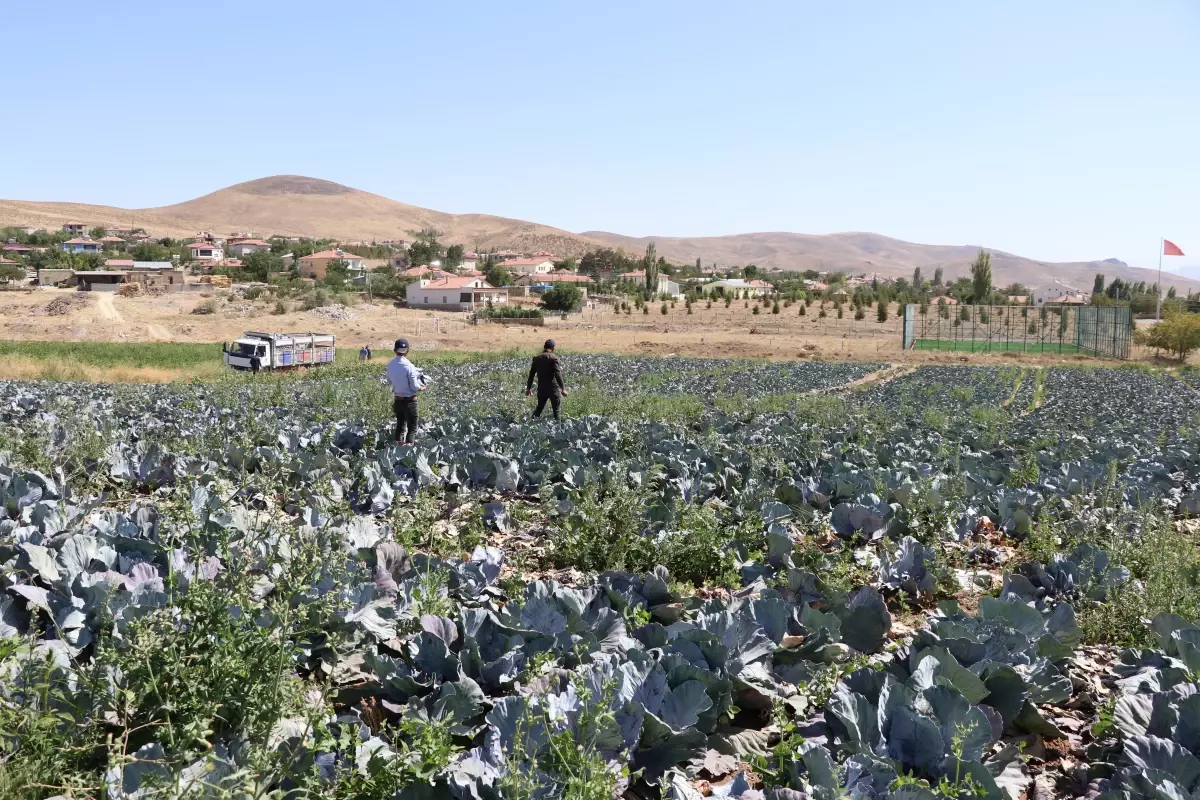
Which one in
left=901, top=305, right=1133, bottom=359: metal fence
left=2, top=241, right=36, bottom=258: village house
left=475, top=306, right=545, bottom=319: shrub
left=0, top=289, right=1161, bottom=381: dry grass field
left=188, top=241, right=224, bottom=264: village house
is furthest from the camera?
left=188, top=241, right=224, bottom=264: village house

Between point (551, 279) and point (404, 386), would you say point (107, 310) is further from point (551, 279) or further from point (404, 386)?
point (551, 279)

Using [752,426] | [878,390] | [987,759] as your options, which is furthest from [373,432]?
[878,390]

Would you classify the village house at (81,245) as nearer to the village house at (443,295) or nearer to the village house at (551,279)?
the village house at (551,279)

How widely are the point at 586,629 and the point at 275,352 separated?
29.1 meters

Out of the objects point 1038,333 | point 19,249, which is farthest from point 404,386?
point 19,249

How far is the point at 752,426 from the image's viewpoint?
12.6 m

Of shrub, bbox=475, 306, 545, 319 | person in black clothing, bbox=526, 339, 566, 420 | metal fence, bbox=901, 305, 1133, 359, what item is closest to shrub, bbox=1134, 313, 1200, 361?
metal fence, bbox=901, 305, 1133, 359

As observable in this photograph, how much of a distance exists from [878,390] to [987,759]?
2012cm

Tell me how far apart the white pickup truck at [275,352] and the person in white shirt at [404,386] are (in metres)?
21.3

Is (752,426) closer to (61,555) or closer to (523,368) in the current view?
(61,555)

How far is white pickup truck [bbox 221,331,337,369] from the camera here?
2992 centimetres

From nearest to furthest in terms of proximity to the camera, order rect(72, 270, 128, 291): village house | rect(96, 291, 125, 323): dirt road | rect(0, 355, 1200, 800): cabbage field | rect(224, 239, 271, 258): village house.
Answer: rect(0, 355, 1200, 800): cabbage field, rect(96, 291, 125, 323): dirt road, rect(72, 270, 128, 291): village house, rect(224, 239, 271, 258): village house

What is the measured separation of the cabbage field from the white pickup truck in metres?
21.7

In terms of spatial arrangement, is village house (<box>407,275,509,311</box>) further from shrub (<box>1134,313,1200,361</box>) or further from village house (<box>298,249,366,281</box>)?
shrub (<box>1134,313,1200,361</box>)
